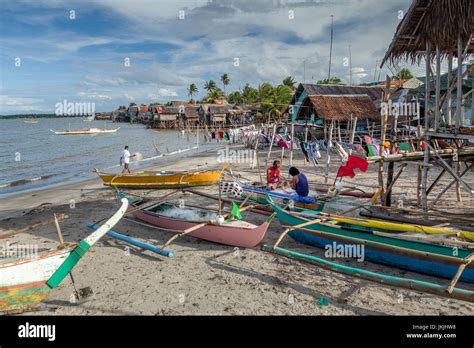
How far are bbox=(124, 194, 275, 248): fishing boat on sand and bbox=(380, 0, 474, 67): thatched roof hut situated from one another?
6.02 m

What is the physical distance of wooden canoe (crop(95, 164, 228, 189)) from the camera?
1484 centimetres

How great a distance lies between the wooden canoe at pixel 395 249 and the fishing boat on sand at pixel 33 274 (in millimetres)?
4699

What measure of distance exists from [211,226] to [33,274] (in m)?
3.87

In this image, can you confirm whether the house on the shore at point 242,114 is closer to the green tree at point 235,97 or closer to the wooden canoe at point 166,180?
the green tree at point 235,97

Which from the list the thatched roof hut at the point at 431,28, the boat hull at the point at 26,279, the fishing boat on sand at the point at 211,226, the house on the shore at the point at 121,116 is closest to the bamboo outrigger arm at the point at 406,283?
the fishing boat on sand at the point at 211,226

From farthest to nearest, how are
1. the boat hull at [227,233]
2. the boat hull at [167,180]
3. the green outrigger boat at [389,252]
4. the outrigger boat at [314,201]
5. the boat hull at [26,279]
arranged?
the boat hull at [167,180], the outrigger boat at [314,201], the boat hull at [227,233], the boat hull at [26,279], the green outrigger boat at [389,252]

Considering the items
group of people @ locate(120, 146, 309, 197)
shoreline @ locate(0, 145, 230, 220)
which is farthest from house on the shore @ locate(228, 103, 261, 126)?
group of people @ locate(120, 146, 309, 197)

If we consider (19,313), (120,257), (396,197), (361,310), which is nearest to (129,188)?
(120,257)

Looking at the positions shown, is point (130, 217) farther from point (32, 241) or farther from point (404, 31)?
point (404, 31)

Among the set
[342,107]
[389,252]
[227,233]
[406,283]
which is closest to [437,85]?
[389,252]

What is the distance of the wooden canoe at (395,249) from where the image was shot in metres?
6.12

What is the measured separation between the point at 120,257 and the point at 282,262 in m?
3.87

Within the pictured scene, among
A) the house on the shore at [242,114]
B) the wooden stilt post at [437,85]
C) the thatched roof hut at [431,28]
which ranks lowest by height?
the wooden stilt post at [437,85]

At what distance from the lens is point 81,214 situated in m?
12.0
